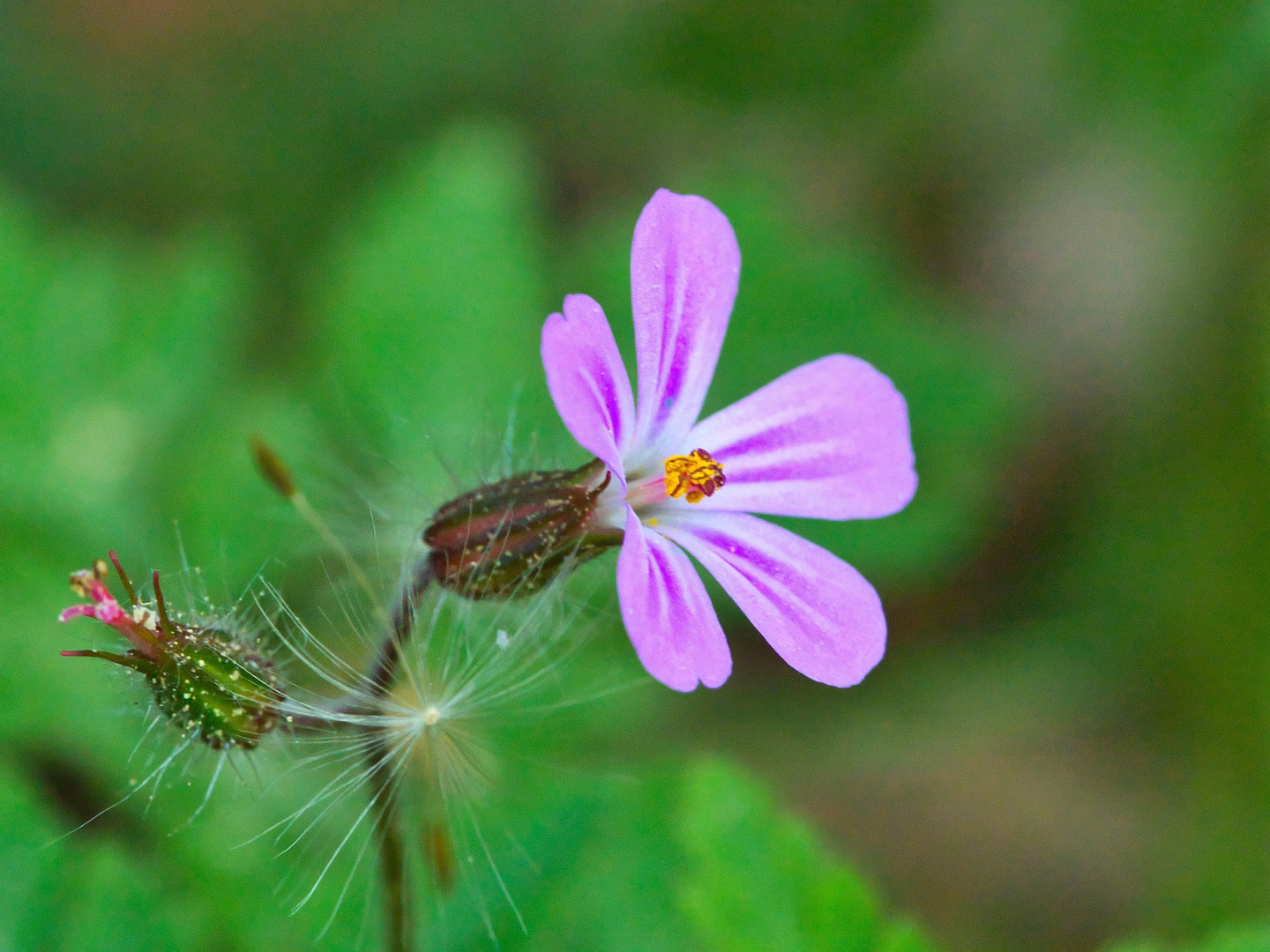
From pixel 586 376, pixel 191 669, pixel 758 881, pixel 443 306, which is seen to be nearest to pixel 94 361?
pixel 443 306

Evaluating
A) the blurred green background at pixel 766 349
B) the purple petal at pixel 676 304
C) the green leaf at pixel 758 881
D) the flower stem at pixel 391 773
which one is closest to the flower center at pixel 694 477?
the purple petal at pixel 676 304

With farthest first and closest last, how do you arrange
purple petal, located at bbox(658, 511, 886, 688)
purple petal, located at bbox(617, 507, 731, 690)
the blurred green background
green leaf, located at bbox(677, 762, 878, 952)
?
the blurred green background
green leaf, located at bbox(677, 762, 878, 952)
purple petal, located at bbox(658, 511, 886, 688)
purple petal, located at bbox(617, 507, 731, 690)

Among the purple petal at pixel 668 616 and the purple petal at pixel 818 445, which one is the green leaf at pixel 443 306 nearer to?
the purple petal at pixel 818 445

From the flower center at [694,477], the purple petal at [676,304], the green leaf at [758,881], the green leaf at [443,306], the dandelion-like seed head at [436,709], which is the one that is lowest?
the green leaf at [758,881]

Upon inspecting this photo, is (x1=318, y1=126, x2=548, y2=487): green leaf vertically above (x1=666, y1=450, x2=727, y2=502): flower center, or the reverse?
(x1=318, y1=126, x2=548, y2=487): green leaf

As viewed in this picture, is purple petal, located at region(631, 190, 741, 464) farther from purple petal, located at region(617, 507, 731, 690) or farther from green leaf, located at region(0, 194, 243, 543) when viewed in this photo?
green leaf, located at region(0, 194, 243, 543)

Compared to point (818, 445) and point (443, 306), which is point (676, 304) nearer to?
point (818, 445)

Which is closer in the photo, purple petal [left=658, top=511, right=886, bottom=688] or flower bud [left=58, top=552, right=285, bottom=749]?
flower bud [left=58, top=552, right=285, bottom=749]

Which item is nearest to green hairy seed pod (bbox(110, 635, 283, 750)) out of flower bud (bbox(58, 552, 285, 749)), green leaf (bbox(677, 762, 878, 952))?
flower bud (bbox(58, 552, 285, 749))
